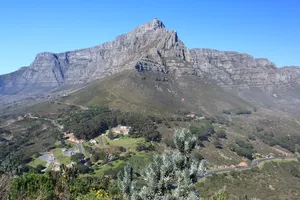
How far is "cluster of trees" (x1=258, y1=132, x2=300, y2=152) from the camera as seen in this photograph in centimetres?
14060

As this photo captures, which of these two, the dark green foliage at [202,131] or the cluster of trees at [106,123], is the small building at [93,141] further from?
the dark green foliage at [202,131]

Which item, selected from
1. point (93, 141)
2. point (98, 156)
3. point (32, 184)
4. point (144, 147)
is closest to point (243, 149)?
point (144, 147)

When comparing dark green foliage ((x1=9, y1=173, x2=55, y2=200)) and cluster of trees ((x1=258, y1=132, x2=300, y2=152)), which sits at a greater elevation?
dark green foliage ((x1=9, y1=173, x2=55, y2=200))

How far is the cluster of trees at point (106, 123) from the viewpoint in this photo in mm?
116250

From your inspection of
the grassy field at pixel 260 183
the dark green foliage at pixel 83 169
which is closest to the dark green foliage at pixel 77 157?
the dark green foliage at pixel 83 169

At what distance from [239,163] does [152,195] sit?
103 m

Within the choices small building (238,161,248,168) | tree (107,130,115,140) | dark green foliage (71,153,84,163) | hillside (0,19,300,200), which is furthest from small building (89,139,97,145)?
small building (238,161,248,168)

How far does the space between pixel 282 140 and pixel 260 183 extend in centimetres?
6948

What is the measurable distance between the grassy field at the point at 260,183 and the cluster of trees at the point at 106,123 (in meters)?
36.8

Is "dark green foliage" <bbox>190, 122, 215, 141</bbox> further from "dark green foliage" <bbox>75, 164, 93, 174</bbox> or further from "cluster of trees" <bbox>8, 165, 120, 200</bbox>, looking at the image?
"cluster of trees" <bbox>8, 165, 120, 200</bbox>

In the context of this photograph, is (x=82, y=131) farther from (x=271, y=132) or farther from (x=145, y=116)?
(x=271, y=132)

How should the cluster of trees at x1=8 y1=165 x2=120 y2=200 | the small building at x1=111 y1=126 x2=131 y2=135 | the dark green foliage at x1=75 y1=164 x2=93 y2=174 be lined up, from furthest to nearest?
1. the small building at x1=111 y1=126 x2=131 y2=135
2. the dark green foliage at x1=75 y1=164 x2=93 y2=174
3. the cluster of trees at x1=8 y1=165 x2=120 y2=200

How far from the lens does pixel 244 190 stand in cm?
8081

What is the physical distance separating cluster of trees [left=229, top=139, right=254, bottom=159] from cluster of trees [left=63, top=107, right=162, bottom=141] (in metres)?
37.3
